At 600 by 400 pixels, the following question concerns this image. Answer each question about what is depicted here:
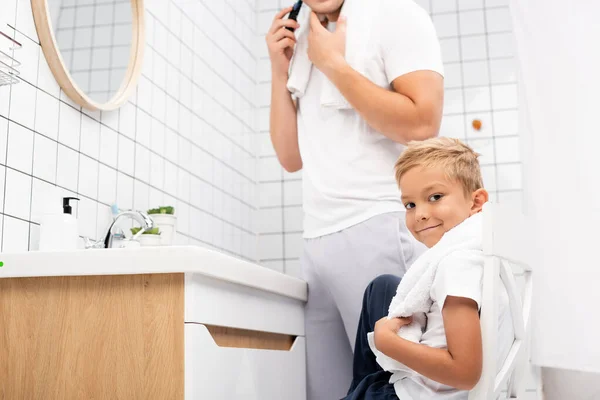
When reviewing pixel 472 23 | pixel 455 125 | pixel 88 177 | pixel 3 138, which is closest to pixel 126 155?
pixel 88 177

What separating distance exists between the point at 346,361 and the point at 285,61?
2.53 feet

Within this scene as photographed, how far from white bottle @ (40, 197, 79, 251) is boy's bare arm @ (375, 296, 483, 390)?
87 centimetres

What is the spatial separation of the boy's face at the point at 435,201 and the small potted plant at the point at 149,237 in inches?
32.2

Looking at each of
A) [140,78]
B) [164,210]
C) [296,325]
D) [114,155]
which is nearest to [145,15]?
[140,78]

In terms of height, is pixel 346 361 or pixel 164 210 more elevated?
pixel 164 210

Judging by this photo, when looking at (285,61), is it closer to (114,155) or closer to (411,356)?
(114,155)

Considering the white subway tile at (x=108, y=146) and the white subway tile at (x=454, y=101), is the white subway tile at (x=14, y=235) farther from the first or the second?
the white subway tile at (x=454, y=101)

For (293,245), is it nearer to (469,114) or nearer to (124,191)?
(469,114)

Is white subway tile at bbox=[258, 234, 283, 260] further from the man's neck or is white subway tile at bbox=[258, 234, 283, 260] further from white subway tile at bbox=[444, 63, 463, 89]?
the man's neck

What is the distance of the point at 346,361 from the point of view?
1.77 meters

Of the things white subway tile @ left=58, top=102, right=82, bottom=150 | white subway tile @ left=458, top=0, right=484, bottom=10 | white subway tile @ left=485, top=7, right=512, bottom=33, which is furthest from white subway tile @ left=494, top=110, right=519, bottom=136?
white subway tile @ left=58, top=102, right=82, bottom=150

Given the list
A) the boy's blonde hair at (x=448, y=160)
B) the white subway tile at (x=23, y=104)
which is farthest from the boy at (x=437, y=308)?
the white subway tile at (x=23, y=104)

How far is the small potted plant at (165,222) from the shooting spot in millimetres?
2027

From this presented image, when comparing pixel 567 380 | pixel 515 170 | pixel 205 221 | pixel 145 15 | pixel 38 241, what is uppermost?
pixel 145 15
